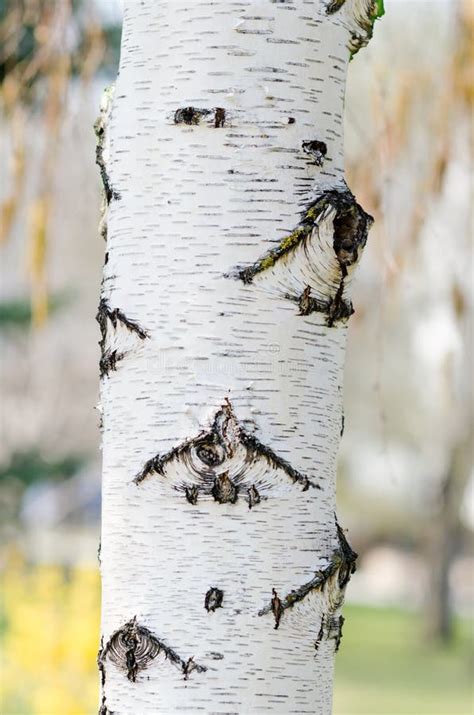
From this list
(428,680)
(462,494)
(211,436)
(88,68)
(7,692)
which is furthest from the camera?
(462,494)

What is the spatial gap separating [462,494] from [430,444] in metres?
0.78

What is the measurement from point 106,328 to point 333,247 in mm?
209

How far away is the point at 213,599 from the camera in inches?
33.2

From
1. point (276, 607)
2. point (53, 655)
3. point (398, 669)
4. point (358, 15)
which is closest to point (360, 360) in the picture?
point (398, 669)

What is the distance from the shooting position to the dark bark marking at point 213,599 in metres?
0.84

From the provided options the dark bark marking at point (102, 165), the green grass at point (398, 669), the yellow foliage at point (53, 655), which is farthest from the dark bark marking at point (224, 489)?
the green grass at point (398, 669)

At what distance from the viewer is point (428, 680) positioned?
36.2ft

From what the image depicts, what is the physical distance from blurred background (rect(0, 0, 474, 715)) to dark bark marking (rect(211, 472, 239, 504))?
1.45 ft

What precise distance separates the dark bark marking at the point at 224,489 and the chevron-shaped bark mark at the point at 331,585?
0.09m

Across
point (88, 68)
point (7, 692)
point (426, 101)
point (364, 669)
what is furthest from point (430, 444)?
point (88, 68)

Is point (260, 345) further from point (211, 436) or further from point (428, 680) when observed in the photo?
point (428, 680)

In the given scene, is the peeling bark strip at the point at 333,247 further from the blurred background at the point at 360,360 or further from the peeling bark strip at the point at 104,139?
the blurred background at the point at 360,360

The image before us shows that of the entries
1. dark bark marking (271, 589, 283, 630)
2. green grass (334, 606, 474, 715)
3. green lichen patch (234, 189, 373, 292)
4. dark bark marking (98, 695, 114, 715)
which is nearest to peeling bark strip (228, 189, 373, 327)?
green lichen patch (234, 189, 373, 292)

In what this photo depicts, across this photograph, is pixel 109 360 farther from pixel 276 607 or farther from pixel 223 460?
pixel 276 607
